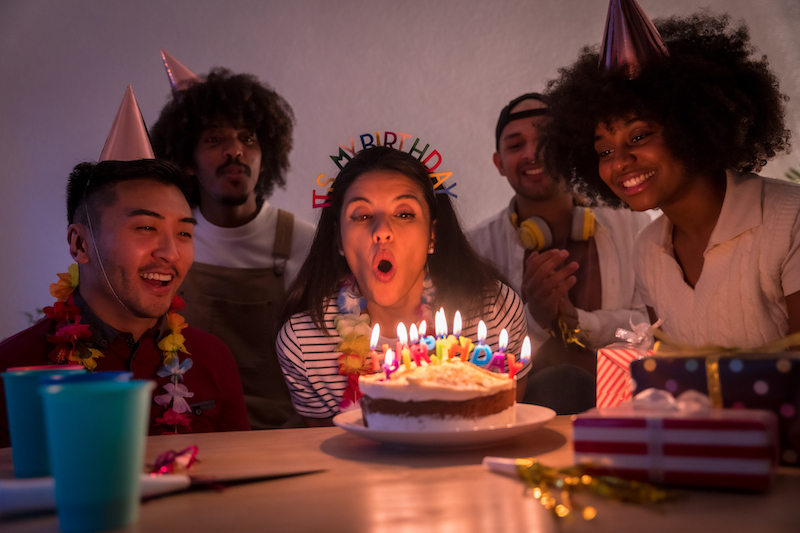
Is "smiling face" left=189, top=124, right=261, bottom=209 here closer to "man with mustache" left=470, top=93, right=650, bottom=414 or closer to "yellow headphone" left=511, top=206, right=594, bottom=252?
"man with mustache" left=470, top=93, right=650, bottom=414

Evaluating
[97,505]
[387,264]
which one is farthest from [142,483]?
[387,264]

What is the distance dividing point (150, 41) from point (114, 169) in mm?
1296

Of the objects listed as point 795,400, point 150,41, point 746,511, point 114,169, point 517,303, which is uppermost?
point 150,41

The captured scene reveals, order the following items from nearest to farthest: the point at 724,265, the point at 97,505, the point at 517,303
→ the point at 97,505, the point at 724,265, the point at 517,303

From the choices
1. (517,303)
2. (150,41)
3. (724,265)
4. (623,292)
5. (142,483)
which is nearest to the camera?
(142,483)

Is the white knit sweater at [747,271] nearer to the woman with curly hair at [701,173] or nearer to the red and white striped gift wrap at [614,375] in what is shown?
the woman with curly hair at [701,173]

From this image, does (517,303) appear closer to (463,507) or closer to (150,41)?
(463,507)

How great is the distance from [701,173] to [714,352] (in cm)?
146

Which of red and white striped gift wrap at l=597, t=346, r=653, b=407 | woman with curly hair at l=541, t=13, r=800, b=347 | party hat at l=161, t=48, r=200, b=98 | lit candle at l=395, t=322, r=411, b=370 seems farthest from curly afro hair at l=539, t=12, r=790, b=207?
party hat at l=161, t=48, r=200, b=98

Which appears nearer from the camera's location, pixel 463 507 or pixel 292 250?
pixel 463 507

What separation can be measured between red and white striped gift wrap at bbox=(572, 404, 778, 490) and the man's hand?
2.02 meters

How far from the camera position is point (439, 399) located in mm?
1296

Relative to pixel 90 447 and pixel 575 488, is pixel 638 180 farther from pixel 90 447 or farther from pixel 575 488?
pixel 90 447

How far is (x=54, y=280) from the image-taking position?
3256 millimetres
